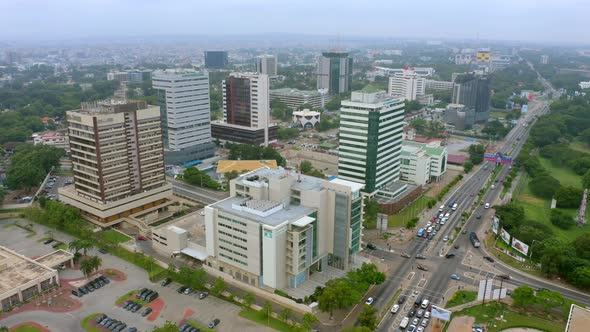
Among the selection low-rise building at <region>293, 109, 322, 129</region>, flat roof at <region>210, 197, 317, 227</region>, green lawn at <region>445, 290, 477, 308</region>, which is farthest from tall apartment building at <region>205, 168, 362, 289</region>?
low-rise building at <region>293, 109, 322, 129</region>

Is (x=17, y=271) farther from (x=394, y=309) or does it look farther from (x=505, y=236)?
(x=505, y=236)

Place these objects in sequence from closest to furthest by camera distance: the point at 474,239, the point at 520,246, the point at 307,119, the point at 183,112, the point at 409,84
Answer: the point at 520,246 → the point at 474,239 → the point at 183,112 → the point at 307,119 → the point at 409,84

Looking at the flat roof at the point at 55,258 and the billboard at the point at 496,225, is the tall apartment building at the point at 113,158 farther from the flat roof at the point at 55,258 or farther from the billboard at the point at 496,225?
the billboard at the point at 496,225

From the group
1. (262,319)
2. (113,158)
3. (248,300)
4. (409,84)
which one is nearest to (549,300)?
(262,319)

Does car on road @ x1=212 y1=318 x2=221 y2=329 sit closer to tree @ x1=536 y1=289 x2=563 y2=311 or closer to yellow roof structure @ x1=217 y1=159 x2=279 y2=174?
tree @ x1=536 y1=289 x2=563 y2=311

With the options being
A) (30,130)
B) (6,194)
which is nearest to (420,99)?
(30,130)

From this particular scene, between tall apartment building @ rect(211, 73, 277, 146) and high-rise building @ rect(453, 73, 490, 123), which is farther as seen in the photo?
high-rise building @ rect(453, 73, 490, 123)
